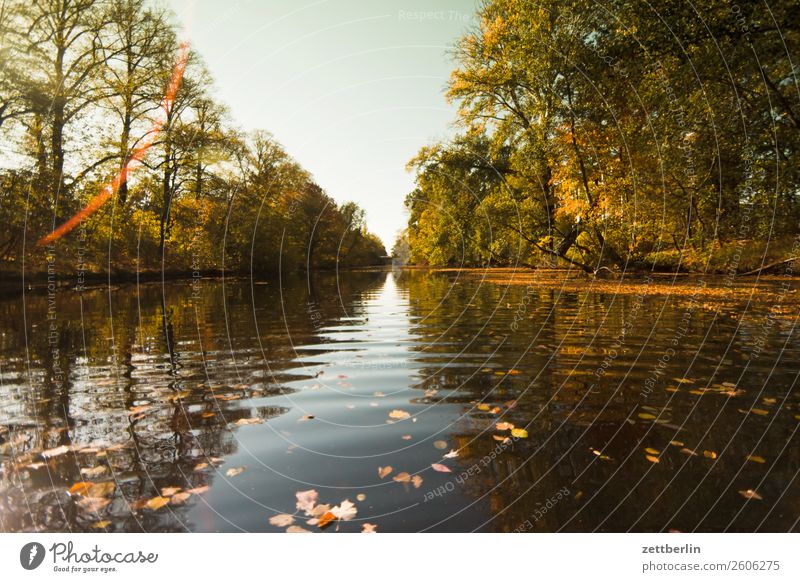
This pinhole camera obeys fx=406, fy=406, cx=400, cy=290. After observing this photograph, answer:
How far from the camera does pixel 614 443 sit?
4531 millimetres

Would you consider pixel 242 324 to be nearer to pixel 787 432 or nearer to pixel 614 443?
pixel 614 443

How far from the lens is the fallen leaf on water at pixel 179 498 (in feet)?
11.6

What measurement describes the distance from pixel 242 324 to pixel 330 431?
9442mm

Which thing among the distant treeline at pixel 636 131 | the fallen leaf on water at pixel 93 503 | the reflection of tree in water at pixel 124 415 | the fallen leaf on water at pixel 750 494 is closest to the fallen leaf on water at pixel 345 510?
the reflection of tree in water at pixel 124 415

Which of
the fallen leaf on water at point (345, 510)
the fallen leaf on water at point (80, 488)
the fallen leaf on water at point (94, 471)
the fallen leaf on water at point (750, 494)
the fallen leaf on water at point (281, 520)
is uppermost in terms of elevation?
the fallen leaf on water at point (94, 471)

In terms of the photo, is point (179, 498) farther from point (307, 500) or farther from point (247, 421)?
point (247, 421)

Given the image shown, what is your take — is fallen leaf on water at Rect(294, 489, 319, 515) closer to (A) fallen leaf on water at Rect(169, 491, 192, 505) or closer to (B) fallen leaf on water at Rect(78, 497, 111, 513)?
(A) fallen leaf on water at Rect(169, 491, 192, 505)

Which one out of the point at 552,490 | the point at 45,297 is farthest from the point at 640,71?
the point at 45,297

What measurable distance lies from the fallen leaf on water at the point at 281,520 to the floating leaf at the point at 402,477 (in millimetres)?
1011

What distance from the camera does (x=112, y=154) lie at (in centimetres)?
2753

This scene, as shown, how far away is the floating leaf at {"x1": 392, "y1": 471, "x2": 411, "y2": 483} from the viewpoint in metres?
3.82

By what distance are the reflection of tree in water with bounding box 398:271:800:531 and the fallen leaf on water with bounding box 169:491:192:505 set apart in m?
2.28

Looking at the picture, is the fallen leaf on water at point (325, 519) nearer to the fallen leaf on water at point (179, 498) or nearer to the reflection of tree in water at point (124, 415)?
the reflection of tree in water at point (124, 415)

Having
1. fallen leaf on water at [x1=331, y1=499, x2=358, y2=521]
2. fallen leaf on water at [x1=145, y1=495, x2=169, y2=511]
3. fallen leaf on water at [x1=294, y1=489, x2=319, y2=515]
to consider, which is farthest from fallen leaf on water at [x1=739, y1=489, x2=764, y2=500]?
fallen leaf on water at [x1=145, y1=495, x2=169, y2=511]
